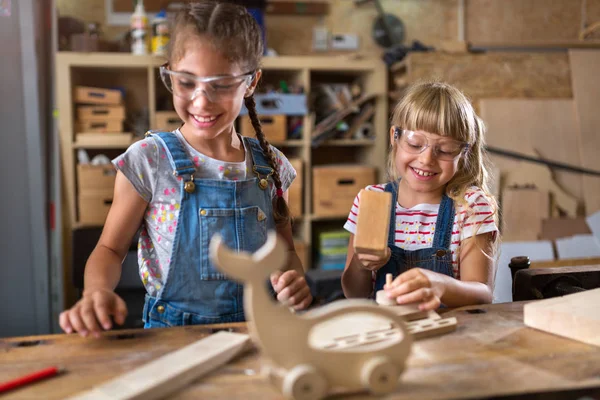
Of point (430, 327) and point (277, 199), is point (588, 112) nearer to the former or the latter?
point (277, 199)

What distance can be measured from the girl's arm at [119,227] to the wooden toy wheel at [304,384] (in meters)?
0.61

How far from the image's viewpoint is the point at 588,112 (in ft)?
13.5

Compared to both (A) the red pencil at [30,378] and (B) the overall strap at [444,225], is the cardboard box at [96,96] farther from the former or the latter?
(A) the red pencil at [30,378]

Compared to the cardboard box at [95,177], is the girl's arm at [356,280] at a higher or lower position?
lower

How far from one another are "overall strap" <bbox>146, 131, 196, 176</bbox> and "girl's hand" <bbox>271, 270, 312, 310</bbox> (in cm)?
37

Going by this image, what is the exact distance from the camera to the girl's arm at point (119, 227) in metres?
1.27

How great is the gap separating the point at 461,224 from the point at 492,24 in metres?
3.40

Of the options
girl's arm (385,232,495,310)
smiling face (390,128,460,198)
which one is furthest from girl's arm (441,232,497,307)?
smiling face (390,128,460,198)

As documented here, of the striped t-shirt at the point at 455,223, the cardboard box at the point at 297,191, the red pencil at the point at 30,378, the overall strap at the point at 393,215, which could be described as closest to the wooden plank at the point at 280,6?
the cardboard box at the point at 297,191

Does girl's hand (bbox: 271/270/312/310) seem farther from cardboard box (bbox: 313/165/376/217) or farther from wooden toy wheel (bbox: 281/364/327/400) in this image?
cardboard box (bbox: 313/165/376/217)

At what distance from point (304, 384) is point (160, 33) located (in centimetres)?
332

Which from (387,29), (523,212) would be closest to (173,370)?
(523,212)

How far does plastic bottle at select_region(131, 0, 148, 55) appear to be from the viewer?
146 inches

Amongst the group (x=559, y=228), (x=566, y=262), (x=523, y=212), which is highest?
(x=523, y=212)
